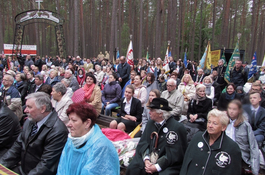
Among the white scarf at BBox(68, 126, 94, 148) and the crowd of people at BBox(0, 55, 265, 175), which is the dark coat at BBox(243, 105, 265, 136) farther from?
the white scarf at BBox(68, 126, 94, 148)

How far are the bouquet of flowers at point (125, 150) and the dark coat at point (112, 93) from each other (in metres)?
2.50

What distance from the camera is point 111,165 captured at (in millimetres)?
2053

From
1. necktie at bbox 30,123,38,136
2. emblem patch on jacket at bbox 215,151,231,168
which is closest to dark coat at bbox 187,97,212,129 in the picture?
emblem patch on jacket at bbox 215,151,231,168

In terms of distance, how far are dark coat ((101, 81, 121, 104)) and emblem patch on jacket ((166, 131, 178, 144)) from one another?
356 cm

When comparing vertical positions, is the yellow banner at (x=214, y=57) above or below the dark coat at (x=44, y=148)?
above

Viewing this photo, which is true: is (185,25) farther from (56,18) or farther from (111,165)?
(111,165)

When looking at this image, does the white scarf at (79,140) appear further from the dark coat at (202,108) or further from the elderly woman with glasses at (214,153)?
the dark coat at (202,108)

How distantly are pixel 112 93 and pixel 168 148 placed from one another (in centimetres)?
374

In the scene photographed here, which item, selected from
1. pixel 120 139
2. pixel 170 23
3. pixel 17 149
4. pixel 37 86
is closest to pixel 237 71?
pixel 120 139

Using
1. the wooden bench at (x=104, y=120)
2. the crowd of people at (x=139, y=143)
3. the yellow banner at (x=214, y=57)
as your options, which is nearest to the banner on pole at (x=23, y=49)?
the yellow banner at (x=214, y=57)

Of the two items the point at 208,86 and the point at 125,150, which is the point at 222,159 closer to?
the point at 125,150

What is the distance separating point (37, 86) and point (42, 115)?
428cm

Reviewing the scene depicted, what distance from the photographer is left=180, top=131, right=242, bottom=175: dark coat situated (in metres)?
2.34

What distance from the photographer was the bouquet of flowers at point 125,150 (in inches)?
141
